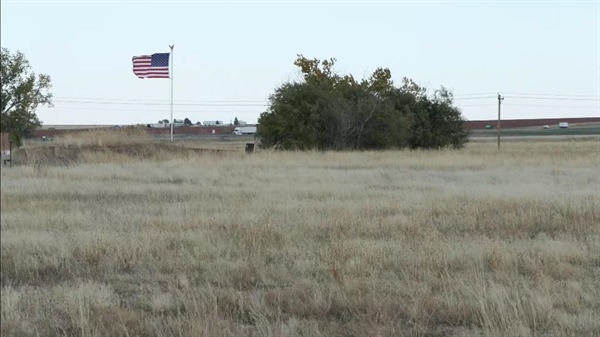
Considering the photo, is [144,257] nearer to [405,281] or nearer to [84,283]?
[84,283]

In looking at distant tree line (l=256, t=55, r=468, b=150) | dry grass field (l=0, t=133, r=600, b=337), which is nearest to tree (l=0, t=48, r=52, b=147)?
dry grass field (l=0, t=133, r=600, b=337)

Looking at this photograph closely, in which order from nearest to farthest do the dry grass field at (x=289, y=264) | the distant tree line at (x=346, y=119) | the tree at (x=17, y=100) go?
the tree at (x=17, y=100) < the dry grass field at (x=289, y=264) < the distant tree line at (x=346, y=119)

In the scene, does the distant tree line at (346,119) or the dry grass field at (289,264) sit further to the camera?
the distant tree line at (346,119)

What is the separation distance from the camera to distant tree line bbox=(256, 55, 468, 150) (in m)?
48.0

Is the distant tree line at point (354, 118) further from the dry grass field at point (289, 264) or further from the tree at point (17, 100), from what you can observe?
the tree at point (17, 100)

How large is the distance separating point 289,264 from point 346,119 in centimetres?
4167

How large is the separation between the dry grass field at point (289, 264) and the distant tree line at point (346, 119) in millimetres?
33493

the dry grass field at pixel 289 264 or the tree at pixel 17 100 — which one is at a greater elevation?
the tree at pixel 17 100

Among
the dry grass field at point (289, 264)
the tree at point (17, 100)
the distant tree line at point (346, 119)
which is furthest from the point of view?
the distant tree line at point (346, 119)

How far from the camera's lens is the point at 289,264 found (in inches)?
296

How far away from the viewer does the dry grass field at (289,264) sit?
512 cm

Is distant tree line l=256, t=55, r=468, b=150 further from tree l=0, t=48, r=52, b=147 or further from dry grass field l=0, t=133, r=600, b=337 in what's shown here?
tree l=0, t=48, r=52, b=147

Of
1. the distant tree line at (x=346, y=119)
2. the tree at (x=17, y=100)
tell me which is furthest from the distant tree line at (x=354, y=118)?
the tree at (x=17, y=100)

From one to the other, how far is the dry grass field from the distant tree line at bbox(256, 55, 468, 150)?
110 feet
